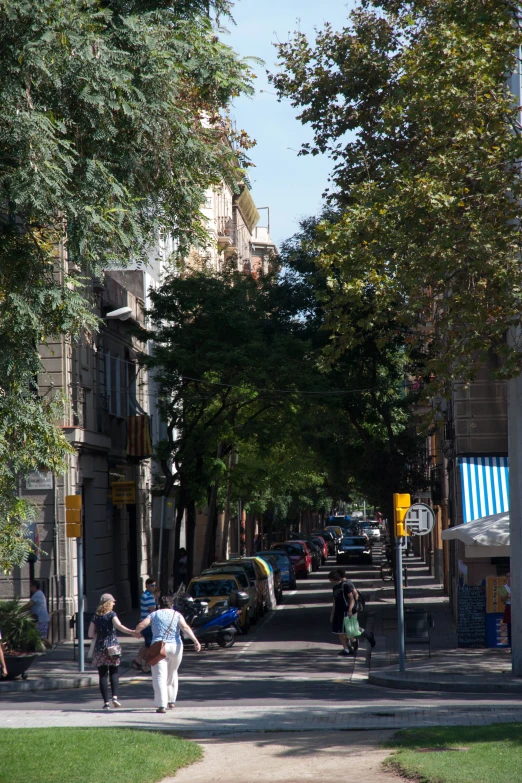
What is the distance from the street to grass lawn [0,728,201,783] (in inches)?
51.1

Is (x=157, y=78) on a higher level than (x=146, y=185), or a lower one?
higher

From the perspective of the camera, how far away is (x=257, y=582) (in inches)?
1159

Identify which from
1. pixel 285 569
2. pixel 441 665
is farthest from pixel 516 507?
pixel 285 569

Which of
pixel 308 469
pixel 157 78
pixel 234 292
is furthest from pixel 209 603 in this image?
pixel 308 469

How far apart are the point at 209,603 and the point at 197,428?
9.28m

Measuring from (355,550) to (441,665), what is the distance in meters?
42.0

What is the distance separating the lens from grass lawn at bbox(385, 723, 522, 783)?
28.8 feet

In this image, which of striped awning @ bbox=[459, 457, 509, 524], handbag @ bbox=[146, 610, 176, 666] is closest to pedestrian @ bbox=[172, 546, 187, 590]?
striped awning @ bbox=[459, 457, 509, 524]

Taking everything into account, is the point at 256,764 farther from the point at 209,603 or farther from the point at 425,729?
the point at 209,603

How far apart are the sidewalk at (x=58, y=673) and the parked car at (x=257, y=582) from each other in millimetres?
6215

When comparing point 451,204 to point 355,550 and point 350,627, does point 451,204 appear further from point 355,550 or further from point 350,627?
point 355,550

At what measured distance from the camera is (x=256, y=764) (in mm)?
10000

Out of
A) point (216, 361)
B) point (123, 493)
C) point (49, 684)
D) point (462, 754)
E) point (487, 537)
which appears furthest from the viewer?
point (123, 493)

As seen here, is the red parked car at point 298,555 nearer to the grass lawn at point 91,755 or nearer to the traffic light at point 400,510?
the traffic light at point 400,510
